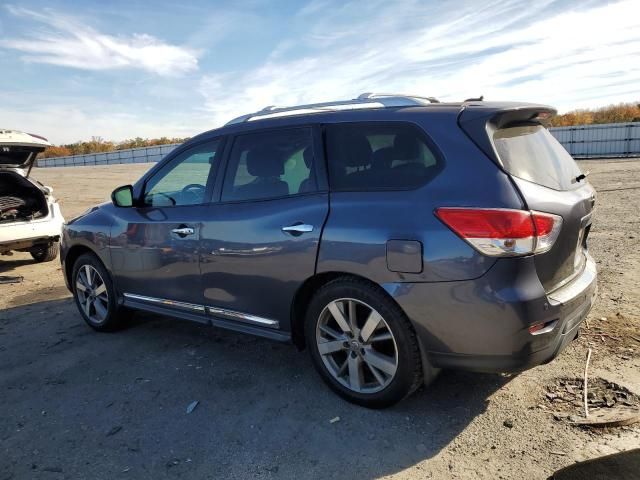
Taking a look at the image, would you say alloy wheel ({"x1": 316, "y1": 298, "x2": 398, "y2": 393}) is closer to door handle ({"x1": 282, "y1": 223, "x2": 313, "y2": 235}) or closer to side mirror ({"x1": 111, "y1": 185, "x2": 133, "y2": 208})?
door handle ({"x1": 282, "y1": 223, "x2": 313, "y2": 235})

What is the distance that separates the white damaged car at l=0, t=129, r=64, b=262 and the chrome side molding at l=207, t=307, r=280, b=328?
455 centimetres

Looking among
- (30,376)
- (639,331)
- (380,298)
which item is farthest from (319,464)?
(639,331)

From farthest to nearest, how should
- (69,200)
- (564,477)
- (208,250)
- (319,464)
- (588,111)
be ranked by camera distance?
(588,111), (69,200), (208,250), (319,464), (564,477)

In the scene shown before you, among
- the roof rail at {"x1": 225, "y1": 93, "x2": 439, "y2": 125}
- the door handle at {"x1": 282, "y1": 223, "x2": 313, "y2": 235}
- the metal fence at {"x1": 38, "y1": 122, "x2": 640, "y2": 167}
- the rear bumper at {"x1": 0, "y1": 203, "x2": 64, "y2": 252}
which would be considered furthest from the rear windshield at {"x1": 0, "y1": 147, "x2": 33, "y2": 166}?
the metal fence at {"x1": 38, "y1": 122, "x2": 640, "y2": 167}

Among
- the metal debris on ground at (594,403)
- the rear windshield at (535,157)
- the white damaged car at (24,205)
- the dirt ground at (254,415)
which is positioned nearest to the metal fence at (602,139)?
the white damaged car at (24,205)

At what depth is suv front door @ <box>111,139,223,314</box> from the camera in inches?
160

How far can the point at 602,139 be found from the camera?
94.8 feet

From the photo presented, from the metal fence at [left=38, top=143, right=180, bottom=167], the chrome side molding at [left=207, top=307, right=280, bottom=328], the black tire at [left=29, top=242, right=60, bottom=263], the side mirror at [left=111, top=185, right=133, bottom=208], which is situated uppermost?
the metal fence at [left=38, top=143, right=180, bottom=167]

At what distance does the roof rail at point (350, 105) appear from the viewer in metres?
3.44

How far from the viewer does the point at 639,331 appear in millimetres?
4145

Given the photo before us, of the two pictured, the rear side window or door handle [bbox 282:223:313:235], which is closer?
the rear side window

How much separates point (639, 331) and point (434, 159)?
255 cm

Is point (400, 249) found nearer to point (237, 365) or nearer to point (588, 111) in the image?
point (237, 365)

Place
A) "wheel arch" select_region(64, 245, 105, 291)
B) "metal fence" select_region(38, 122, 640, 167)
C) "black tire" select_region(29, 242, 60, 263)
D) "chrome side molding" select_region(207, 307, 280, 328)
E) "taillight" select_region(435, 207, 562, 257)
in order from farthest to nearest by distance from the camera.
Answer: "metal fence" select_region(38, 122, 640, 167) → "black tire" select_region(29, 242, 60, 263) → "wheel arch" select_region(64, 245, 105, 291) → "chrome side molding" select_region(207, 307, 280, 328) → "taillight" select_region(435, 207, 562, 257)
